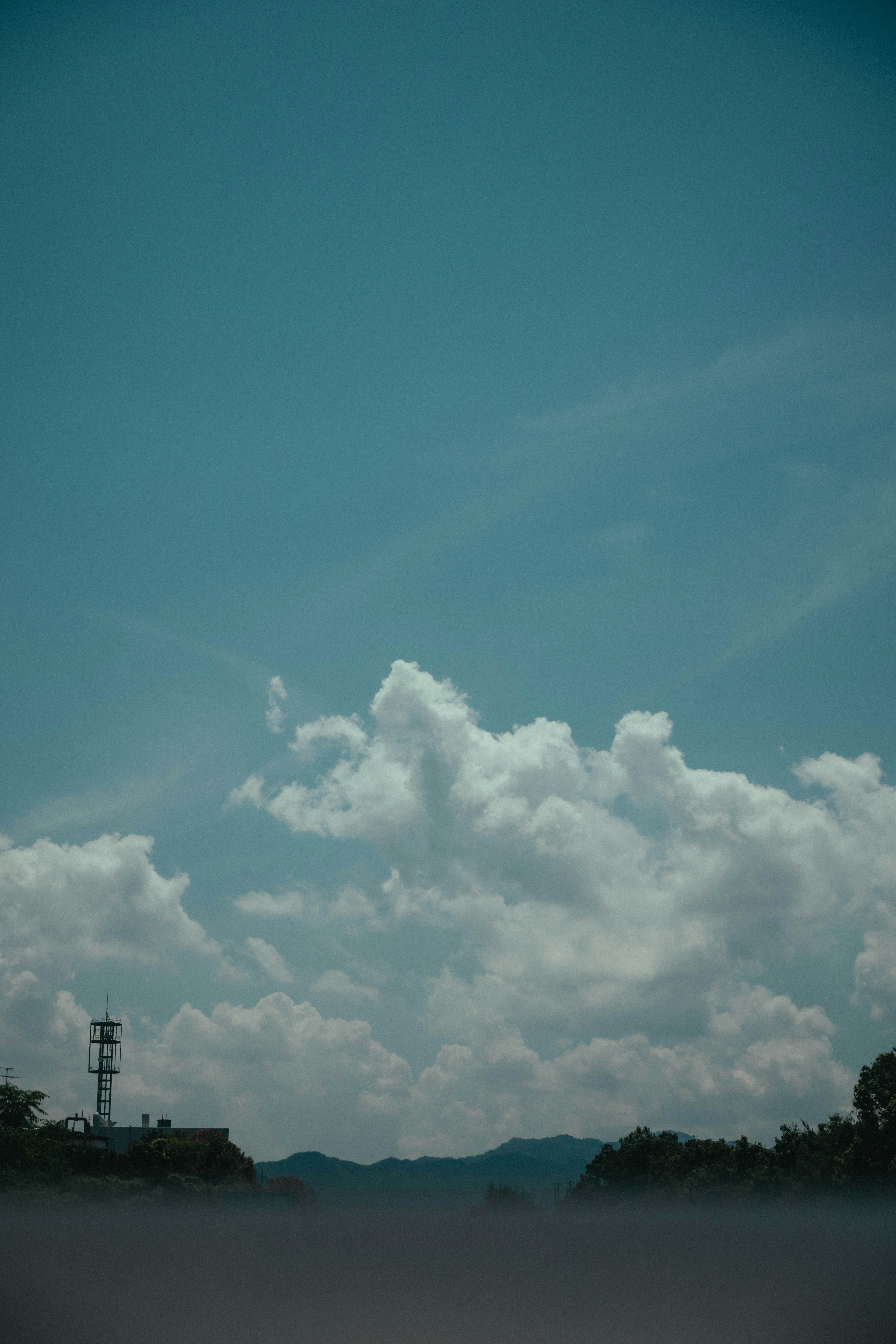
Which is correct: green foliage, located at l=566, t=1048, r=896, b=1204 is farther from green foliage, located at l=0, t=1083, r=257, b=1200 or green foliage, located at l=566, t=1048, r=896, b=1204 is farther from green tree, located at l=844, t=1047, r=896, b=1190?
green foliage, located at l=0, t=1083, r=257, b=1200

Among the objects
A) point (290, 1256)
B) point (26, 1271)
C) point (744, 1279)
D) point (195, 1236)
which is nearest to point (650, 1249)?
point (744, 1279)

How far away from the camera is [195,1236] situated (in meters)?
96.9

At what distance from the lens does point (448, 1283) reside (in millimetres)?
85188

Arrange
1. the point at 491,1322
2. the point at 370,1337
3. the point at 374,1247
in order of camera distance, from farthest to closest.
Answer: the point at 374,1247
the point at 491,1322
the point at 370,1337

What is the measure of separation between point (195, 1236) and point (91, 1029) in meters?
55.1

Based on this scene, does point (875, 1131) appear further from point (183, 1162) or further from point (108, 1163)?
point (108, 1163)

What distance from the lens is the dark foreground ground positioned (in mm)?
56188

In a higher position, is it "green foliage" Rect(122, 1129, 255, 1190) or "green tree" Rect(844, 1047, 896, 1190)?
"green tree" Rect(844, 1047, 896, 1190)

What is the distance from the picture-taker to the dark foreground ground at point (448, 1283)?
56188mm

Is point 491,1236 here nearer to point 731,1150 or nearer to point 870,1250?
point 731,1150

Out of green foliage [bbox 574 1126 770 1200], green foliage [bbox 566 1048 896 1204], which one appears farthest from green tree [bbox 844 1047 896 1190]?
green foliage [bbox 574 1126 770 1200]

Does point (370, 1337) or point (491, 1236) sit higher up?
point (370, 1337)

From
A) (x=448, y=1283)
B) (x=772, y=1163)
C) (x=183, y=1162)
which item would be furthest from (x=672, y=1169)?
(x=183, y=1162)

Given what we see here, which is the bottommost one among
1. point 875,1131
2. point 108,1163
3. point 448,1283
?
point 448,1283
